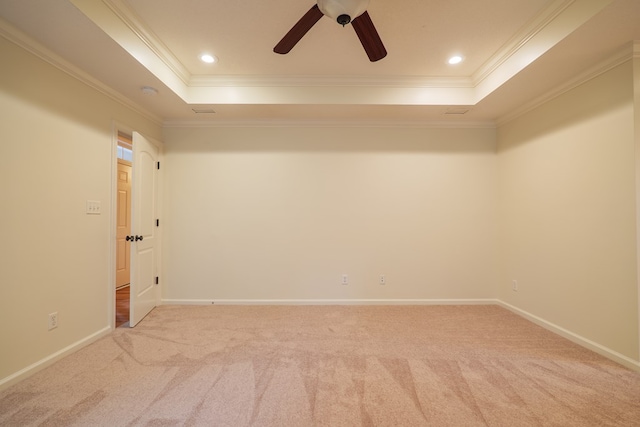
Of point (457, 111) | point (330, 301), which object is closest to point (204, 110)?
point (330, 301)

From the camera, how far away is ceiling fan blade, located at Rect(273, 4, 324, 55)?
57.7 inches

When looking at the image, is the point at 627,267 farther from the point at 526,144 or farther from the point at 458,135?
the point at 458,135

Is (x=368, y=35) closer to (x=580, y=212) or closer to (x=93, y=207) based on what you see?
(x=580, y=212)

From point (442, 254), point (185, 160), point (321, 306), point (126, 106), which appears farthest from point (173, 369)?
point (442, 254)

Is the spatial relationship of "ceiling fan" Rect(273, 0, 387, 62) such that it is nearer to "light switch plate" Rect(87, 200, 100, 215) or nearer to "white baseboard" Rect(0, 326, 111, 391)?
"light switch plate" Rect(87, 200, 100, 215)

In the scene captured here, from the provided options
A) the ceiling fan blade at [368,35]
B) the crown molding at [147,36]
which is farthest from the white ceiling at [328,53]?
the ceiling fan blade at [368,35]

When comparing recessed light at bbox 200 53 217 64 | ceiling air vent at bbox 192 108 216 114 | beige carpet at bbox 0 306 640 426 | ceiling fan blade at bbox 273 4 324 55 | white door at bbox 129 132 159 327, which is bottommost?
beige carpet at bbox 0 306 640 426

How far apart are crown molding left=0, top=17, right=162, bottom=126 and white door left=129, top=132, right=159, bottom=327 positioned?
0.37 m

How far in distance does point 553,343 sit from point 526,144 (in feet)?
6.91

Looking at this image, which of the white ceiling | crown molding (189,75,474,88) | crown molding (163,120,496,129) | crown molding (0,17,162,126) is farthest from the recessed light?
crown molding (0,17,162,126)

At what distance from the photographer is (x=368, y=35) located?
160 centimetres

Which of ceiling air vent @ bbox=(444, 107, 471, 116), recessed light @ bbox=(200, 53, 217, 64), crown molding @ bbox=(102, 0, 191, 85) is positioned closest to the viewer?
crown molding @ bbox=(102, 0, 191, 85)

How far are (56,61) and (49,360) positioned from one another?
7.76ft

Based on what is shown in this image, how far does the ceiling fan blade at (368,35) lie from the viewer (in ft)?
4.94
